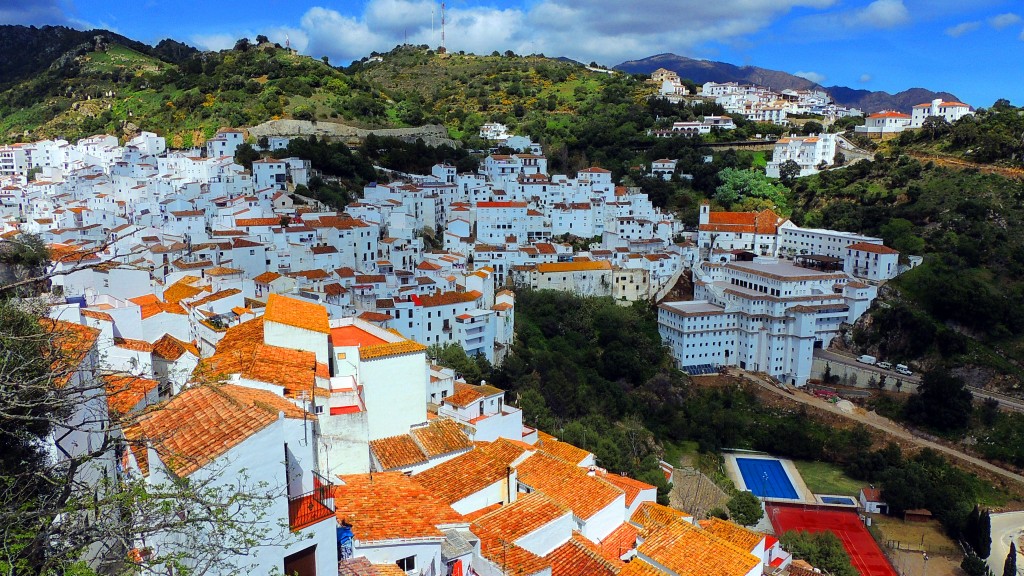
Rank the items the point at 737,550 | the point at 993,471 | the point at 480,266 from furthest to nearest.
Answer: the point at 480,266 → the point at 993,471 → the point at 737,550

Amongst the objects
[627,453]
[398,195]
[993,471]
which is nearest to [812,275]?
[993,471]

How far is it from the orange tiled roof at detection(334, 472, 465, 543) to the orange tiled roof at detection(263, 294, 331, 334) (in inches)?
124

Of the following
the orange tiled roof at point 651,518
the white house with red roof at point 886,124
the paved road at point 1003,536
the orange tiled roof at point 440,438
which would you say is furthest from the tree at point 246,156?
the white house with red roof at point 886,124

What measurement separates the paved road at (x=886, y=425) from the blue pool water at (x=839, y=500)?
671 centimetres

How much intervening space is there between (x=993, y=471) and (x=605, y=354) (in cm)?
1858

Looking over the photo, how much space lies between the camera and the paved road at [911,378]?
34.2 metres

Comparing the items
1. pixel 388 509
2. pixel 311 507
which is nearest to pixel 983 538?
pixel 388 509

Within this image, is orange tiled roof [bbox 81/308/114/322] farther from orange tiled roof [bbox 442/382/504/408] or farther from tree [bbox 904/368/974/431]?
tree [bbox 904/368/974/431]

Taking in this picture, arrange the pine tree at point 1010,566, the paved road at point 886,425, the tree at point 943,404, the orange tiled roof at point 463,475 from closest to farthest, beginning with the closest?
the orange tiled roof at point 463,475 → the pine tree at point 1010,566 → the paved road at point 886,425 → the tree at point 943,404

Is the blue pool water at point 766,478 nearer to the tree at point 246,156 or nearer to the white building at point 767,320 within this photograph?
the white building at point 767,320

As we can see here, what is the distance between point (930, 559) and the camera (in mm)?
25062

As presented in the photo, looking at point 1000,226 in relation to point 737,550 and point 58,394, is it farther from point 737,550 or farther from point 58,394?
point 58,394

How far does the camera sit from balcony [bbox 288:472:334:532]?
20.4 feet

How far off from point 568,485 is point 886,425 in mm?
29177
